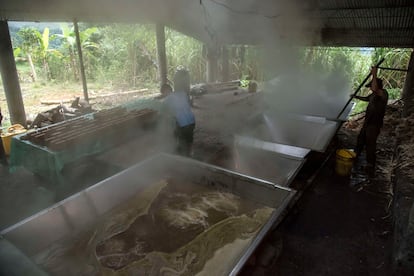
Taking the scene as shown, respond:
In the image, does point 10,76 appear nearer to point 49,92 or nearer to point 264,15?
point 264,15

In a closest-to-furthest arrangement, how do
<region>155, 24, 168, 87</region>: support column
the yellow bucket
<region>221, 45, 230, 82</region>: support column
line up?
1. the yellow bucket
2. <region>155, 24, 168, 87</region>: support column
3. <region>221, 45, 230, 82</region>: support column

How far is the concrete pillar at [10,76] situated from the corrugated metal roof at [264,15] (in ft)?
1.41

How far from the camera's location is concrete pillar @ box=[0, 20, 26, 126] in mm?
5152

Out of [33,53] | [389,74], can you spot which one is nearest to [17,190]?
[33,53]

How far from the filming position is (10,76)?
536cm

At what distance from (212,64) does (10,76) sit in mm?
5720

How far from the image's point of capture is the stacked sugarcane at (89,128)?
3.68m

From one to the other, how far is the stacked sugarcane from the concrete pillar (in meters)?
2.09

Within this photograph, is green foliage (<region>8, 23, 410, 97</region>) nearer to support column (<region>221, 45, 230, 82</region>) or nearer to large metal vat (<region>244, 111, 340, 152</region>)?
support column (<region>221, 45, 230, 82</region>)

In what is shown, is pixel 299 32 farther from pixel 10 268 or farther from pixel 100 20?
pixel 10 268

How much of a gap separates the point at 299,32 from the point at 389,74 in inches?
193

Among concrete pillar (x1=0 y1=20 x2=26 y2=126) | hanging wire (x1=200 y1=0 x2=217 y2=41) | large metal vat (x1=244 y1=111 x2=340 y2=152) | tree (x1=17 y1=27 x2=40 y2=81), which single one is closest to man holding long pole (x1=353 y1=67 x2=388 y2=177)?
large metal vat (x1=244 y1=111 x2=340 y2=152)

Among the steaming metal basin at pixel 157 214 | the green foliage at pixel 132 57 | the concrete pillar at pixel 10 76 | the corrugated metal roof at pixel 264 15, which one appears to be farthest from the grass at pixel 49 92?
the steaming metal basin at pixel 157 214

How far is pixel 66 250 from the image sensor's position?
2.39 metres
